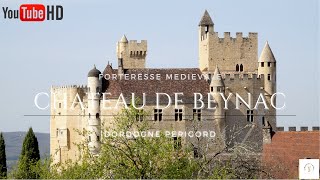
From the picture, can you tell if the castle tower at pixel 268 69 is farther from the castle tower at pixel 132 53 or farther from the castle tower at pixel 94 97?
the castle tower at pixel 94 97

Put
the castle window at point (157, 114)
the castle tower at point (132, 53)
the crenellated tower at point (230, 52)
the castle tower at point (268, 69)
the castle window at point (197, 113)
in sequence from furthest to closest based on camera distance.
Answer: the castle tower at point (132, 53) < the crenellated tower at point (230, 52) < the castle tower at point (268, 69) < the castle window at point (197, 113) < the castle window at point (157, 114)

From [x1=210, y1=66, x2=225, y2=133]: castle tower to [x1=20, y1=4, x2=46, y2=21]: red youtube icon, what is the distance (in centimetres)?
2264

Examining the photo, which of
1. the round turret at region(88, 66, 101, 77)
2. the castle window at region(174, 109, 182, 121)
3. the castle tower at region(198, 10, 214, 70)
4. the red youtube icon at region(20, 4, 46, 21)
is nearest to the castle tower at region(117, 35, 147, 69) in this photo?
the castle tower at region(198, 10, 214, 70)

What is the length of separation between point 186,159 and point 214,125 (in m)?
25.3

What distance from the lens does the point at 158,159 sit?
3284 cm

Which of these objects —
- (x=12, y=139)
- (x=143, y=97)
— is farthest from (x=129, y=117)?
(x=12, y=139)

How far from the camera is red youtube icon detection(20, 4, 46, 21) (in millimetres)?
37812

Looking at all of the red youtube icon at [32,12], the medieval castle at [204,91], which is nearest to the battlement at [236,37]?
the medieval castle at [204,91]

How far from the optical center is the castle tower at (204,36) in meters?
62.1

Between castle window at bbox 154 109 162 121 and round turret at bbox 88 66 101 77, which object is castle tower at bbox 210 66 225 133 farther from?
round turret at bbox 88 66 101 77

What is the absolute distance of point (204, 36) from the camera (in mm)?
63531

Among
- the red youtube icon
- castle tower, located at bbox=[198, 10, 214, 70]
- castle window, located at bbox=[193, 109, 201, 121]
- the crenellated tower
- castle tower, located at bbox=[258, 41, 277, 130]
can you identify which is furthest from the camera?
the crenellated tower

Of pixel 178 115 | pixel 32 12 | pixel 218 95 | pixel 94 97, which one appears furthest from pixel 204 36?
pixel 32 12

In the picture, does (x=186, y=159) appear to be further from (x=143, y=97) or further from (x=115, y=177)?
(x=143, y=97)
